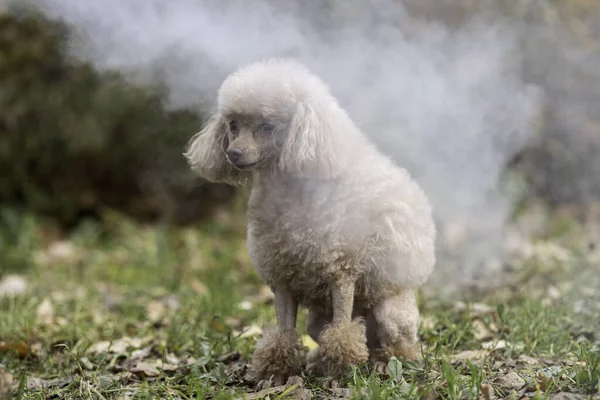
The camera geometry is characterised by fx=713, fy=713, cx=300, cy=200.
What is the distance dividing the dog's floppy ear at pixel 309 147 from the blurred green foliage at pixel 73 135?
384 centimetres

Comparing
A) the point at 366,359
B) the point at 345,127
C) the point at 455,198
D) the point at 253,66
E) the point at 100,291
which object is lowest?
the point at 100,291

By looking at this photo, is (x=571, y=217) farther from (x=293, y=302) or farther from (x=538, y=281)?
(x=293, y=302)

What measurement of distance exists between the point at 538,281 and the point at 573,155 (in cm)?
213

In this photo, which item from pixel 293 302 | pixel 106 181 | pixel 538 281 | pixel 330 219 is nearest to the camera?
pixel 330 219

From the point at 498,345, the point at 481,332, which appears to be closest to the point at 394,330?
the point at 498,345

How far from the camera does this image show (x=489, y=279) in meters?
5.06

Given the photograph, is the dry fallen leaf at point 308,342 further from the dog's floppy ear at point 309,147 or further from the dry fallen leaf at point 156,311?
the dry fallen leaf at point 156,311

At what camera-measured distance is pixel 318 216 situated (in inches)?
115

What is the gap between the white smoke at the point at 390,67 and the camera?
13.7 ft

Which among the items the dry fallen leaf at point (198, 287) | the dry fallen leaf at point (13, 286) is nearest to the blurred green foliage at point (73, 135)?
the dry fallen leaf at point (198, 287)

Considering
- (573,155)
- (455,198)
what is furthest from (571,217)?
(455,198)

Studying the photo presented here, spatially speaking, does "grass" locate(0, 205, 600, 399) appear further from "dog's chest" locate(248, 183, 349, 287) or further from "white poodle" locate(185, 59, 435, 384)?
"dog's chest" locate(248, 183, 349, 287)

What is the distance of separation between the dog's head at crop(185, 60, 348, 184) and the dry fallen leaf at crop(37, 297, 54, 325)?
2000 millimetres

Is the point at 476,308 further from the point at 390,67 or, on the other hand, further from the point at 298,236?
the point at 298,236
